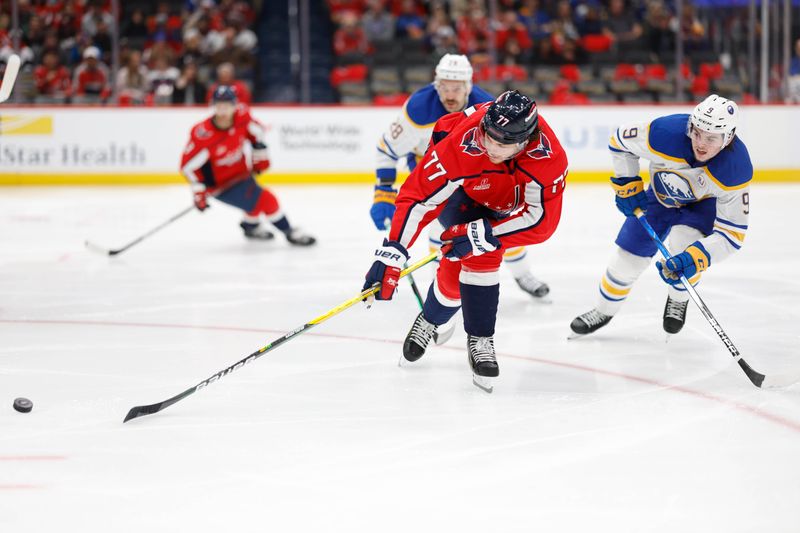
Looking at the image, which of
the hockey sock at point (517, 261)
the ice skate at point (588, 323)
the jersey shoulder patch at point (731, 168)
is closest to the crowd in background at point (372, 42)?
the hockey sock at point (517, 261)

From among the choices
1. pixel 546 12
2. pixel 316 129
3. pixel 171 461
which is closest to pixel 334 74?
pixel 316 129

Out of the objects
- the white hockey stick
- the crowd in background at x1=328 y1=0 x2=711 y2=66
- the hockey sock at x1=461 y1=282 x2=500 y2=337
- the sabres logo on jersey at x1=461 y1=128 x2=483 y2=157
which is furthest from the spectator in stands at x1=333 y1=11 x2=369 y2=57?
the sabres logo on jersey at x1=461 y1=128 x2=483 y2=157

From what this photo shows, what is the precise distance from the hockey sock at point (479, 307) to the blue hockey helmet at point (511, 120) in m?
0.58

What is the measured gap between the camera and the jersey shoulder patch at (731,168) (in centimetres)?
366

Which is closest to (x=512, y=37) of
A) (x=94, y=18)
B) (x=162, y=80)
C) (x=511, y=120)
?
(x=162, y=80)

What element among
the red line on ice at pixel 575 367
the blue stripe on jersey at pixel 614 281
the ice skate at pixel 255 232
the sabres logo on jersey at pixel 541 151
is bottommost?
the ice skate at pixel 255 232

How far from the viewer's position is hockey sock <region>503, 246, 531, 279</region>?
4.85 meters

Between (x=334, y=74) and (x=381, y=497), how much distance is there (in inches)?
318

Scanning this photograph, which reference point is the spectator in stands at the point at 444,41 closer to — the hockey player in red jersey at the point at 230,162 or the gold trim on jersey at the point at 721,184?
the hockey player in red jersey at the point at 230,162

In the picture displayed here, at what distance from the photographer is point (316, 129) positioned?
9.59 meters

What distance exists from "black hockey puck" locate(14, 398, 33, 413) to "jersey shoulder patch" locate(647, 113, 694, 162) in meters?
2.32

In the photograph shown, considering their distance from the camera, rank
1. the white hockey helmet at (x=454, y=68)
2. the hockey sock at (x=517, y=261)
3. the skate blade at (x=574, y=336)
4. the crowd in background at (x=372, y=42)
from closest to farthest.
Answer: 1. the skate blade at (x=574, y=336)
2. the white hockey helmet at (x=454, y=68)
3. the hockey sock at (x=517, y=261)
4. the crowd in background at (x=372, y=42)

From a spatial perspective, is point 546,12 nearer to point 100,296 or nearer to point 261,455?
point 100,296

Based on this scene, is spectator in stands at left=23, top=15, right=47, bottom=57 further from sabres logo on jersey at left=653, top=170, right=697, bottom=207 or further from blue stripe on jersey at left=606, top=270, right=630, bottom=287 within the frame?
sabres logo on jersey at left=653, top=170, right=697, bottom=207
